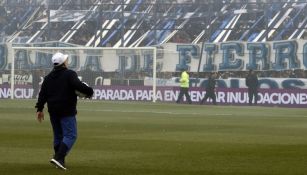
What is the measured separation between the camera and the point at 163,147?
20.8 metres

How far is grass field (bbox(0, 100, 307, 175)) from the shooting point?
636 inches

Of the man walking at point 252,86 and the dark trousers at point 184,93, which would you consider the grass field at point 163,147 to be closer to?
the man walking at point 252,86

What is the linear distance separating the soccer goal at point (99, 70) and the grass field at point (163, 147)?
23.2 metres

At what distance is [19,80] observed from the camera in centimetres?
5909

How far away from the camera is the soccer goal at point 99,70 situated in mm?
56812

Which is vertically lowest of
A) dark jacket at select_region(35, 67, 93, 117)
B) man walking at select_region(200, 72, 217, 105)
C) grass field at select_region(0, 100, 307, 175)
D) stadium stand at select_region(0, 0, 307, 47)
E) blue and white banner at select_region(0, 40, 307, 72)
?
grass field at select_region(0, 100, 307, 175)

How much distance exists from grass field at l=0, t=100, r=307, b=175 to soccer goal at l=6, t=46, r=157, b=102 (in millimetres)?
23199

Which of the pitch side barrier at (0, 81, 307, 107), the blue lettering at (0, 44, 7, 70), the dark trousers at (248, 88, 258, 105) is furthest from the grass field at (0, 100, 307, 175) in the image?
the blue lettering at (0, 44, 7, 70)

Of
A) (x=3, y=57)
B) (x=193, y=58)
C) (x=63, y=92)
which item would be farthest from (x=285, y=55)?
(x=63, y=92)

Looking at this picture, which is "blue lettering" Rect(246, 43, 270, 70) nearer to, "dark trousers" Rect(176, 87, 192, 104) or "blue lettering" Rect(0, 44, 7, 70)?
"dark trousers" Rect(176, 87, 192, 104)

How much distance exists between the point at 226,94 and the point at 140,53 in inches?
263

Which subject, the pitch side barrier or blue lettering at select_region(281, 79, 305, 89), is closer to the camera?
the pitch side barrier

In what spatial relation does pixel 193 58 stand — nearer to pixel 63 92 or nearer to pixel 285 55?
pixel 285 55

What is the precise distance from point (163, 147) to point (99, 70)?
3736 centimetres
